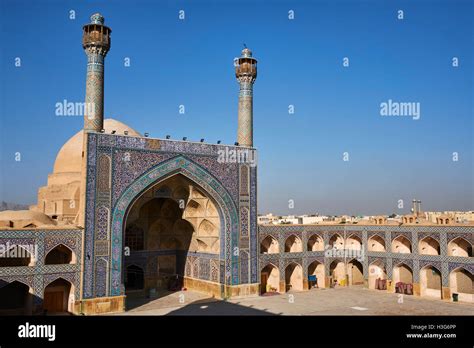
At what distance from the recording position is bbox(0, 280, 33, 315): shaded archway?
16.6 metres

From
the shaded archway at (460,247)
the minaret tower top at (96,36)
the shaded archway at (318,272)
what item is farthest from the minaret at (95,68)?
the shaded archway at (460,247)

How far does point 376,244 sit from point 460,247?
15.0ft

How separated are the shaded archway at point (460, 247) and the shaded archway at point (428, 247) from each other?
3.58 feet

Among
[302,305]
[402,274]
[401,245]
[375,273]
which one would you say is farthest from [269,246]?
[402,274]

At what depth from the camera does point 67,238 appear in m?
16.6

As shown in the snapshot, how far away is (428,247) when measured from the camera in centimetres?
2186

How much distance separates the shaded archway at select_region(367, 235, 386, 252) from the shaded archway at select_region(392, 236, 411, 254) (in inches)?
34.3

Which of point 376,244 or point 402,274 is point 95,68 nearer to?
point 376,244

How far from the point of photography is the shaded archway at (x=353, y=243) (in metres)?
24.7
